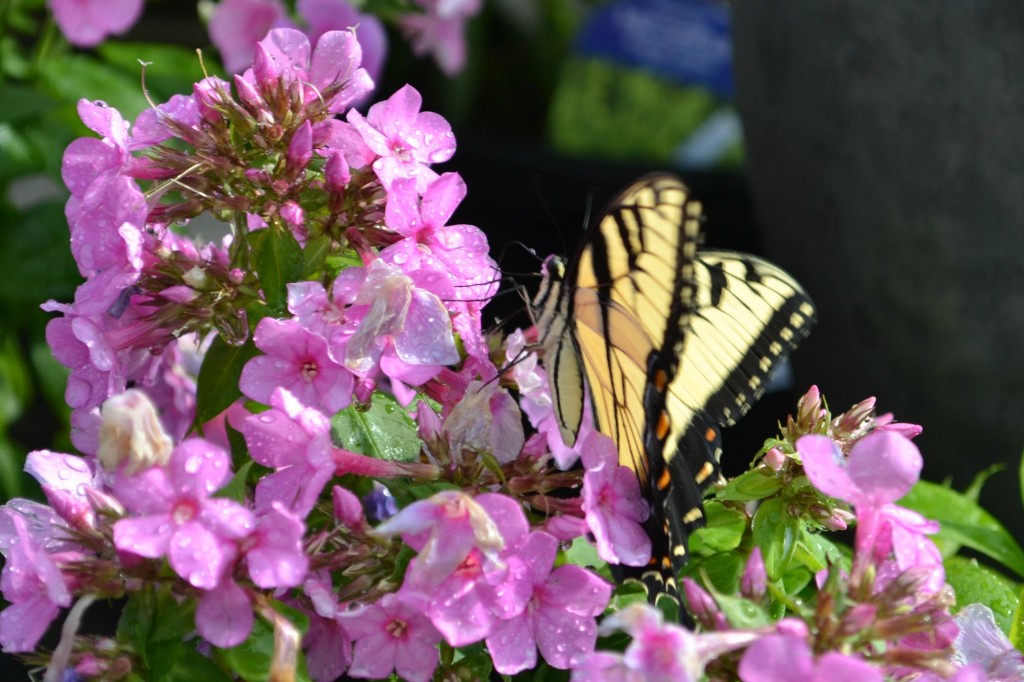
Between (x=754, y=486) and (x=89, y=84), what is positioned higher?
(x=754, y=486)

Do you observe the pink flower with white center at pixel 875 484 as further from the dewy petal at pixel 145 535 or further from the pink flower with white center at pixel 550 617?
the dewy petal at pixel 145 535

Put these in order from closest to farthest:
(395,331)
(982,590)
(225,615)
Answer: (225,615) < (395,331) < (982,590)

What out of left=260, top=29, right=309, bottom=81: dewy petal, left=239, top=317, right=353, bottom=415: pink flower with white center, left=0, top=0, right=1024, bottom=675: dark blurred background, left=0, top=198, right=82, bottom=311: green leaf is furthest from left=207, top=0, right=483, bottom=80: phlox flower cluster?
left=239, top=317, right=353, bottom=415: pink flower with white center

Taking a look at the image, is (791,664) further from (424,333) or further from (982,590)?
(982,590)

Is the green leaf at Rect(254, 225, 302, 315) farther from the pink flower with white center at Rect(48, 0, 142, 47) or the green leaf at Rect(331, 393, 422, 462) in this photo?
the pink flower with white center at Rect(48, 0, 142, 47)

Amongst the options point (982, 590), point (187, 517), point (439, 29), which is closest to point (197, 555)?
point (187, 517)

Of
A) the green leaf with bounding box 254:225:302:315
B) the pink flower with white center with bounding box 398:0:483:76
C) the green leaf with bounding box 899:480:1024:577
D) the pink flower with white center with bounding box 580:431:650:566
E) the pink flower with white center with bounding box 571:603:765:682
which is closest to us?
the pink flower with white center with bounding box 571:603:765:682
